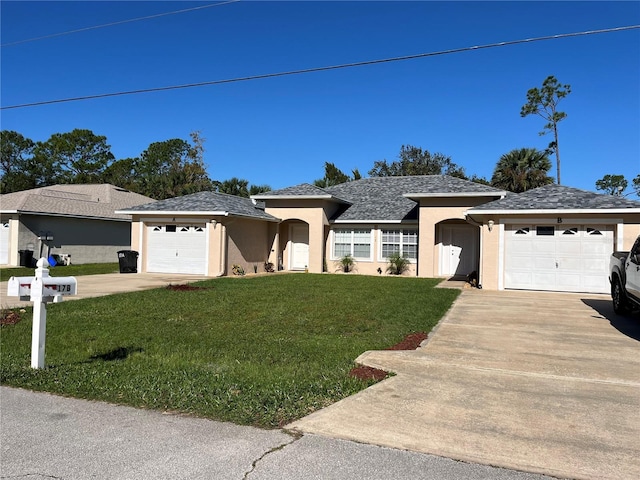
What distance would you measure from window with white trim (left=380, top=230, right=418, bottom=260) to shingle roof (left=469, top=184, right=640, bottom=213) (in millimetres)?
6688

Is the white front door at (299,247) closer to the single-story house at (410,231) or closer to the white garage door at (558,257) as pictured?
the single-story house at (410,231)

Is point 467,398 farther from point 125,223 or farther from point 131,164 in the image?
point 131,164

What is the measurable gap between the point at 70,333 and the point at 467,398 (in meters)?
6.91

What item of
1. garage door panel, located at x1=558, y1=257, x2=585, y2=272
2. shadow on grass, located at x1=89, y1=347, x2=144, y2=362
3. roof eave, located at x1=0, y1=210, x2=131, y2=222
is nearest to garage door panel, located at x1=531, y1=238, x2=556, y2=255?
garage door panel, located at x1=558, y1=257, x2=585, y2=272

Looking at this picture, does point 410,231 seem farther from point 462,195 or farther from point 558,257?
point 558,257

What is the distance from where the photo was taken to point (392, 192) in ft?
90.9

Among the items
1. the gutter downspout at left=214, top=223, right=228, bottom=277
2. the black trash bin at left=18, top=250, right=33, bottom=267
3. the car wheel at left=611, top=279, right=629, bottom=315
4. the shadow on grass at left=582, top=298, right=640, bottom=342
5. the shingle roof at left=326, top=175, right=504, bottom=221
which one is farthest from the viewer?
the black trash bin at left=18, top=250, right=33, bottom=267

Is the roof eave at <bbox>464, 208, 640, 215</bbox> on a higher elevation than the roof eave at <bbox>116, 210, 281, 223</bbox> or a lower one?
lower

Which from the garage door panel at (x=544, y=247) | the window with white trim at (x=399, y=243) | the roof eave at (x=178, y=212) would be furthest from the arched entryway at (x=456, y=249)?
the roof eave at (x=178, y=212)

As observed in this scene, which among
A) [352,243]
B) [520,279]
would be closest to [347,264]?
[352,243]

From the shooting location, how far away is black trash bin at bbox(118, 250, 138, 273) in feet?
72.9

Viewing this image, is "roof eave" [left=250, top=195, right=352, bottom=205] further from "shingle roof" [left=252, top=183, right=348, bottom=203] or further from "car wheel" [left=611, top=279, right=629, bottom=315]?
"car wheel" [left=611, top=279, right=629, bottom=315]

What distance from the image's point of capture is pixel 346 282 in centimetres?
1894

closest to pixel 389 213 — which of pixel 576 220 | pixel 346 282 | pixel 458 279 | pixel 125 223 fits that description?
pixel 458 279
